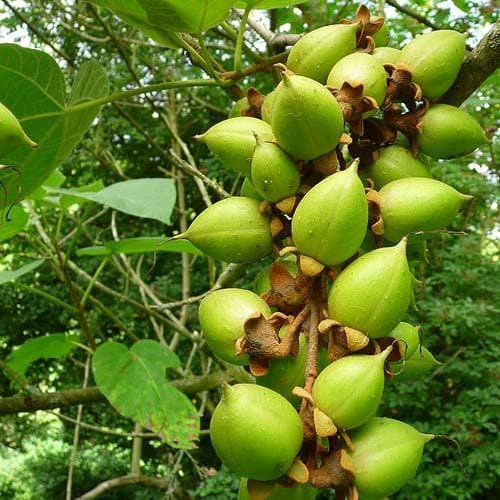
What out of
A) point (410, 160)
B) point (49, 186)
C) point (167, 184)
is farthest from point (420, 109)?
point (49, 186)

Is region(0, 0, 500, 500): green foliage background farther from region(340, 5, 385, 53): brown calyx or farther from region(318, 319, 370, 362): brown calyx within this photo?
region(318, 319, 370, 362): brown calyx

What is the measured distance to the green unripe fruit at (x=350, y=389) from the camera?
0.59 meters

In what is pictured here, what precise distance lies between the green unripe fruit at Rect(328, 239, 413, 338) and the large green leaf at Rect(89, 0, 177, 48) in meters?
0.51

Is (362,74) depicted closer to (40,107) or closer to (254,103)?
(254,103)

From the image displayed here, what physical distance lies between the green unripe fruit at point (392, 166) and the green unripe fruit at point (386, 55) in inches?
5.0

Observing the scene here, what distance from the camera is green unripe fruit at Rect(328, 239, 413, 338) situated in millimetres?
634

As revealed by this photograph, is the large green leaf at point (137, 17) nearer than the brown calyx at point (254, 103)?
No

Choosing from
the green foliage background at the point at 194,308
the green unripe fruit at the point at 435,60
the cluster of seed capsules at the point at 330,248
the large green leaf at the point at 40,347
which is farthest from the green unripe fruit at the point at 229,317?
the large green leaf at the point at 40,347

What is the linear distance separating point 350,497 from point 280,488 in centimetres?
6

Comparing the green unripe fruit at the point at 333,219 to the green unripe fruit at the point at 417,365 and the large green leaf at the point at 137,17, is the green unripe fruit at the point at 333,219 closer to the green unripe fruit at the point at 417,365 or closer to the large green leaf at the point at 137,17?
the green unripe fruit at the point at 417,365

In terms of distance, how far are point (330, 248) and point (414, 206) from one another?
0.13 m

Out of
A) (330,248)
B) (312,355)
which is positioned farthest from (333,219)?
(312,355)

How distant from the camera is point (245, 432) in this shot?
22.4 inches

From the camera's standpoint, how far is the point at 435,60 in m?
0.81
